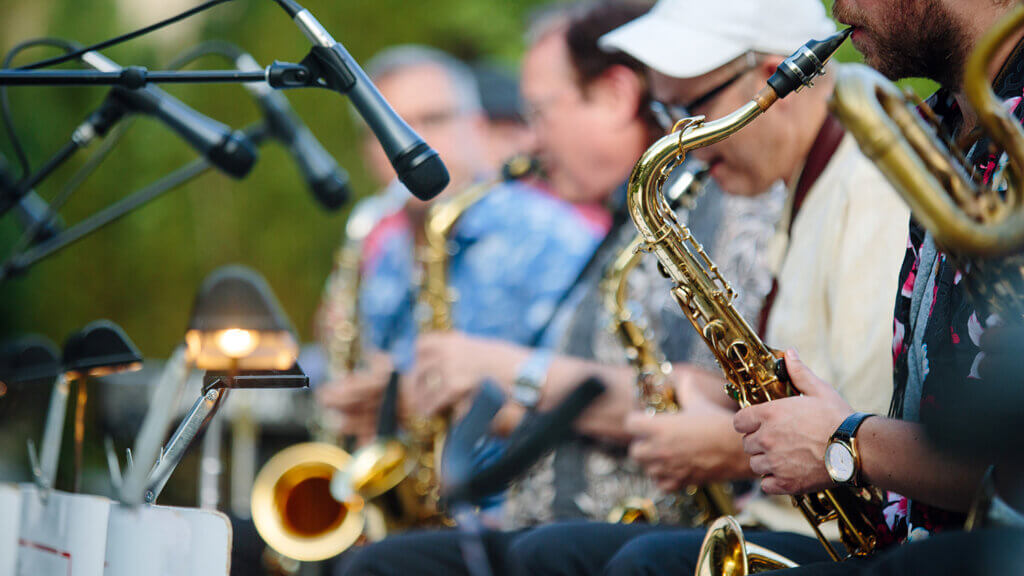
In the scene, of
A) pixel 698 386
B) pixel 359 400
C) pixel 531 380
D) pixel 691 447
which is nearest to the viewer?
pixel 691 447

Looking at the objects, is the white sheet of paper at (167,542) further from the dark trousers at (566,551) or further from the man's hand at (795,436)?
the man's hand at (795,436)

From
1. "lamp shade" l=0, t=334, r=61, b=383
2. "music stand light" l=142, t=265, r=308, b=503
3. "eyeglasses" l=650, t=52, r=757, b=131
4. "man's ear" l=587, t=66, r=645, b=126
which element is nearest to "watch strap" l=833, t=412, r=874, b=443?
"music stand light" l=142, t=265, r=308, b=503

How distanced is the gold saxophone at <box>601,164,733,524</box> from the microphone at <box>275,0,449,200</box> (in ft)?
3.20

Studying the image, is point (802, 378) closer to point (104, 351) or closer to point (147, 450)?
point (147, 450)

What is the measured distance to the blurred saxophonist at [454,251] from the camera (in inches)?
143

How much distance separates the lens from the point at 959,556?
1115 millimetres

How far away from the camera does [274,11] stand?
25.7 feet

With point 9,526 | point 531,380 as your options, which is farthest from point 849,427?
point 531,380

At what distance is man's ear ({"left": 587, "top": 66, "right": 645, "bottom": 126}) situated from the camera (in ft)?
9.81

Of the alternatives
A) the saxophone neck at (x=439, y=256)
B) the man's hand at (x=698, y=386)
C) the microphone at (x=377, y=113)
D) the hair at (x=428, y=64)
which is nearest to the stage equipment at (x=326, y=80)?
the microphone at (x=377, y=113)

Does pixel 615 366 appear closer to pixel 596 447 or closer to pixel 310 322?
pixel 596 447

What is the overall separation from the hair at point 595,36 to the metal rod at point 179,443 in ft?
5.60

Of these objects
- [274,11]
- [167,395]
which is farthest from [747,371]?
[274,11]

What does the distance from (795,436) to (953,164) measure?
572 millimetres
